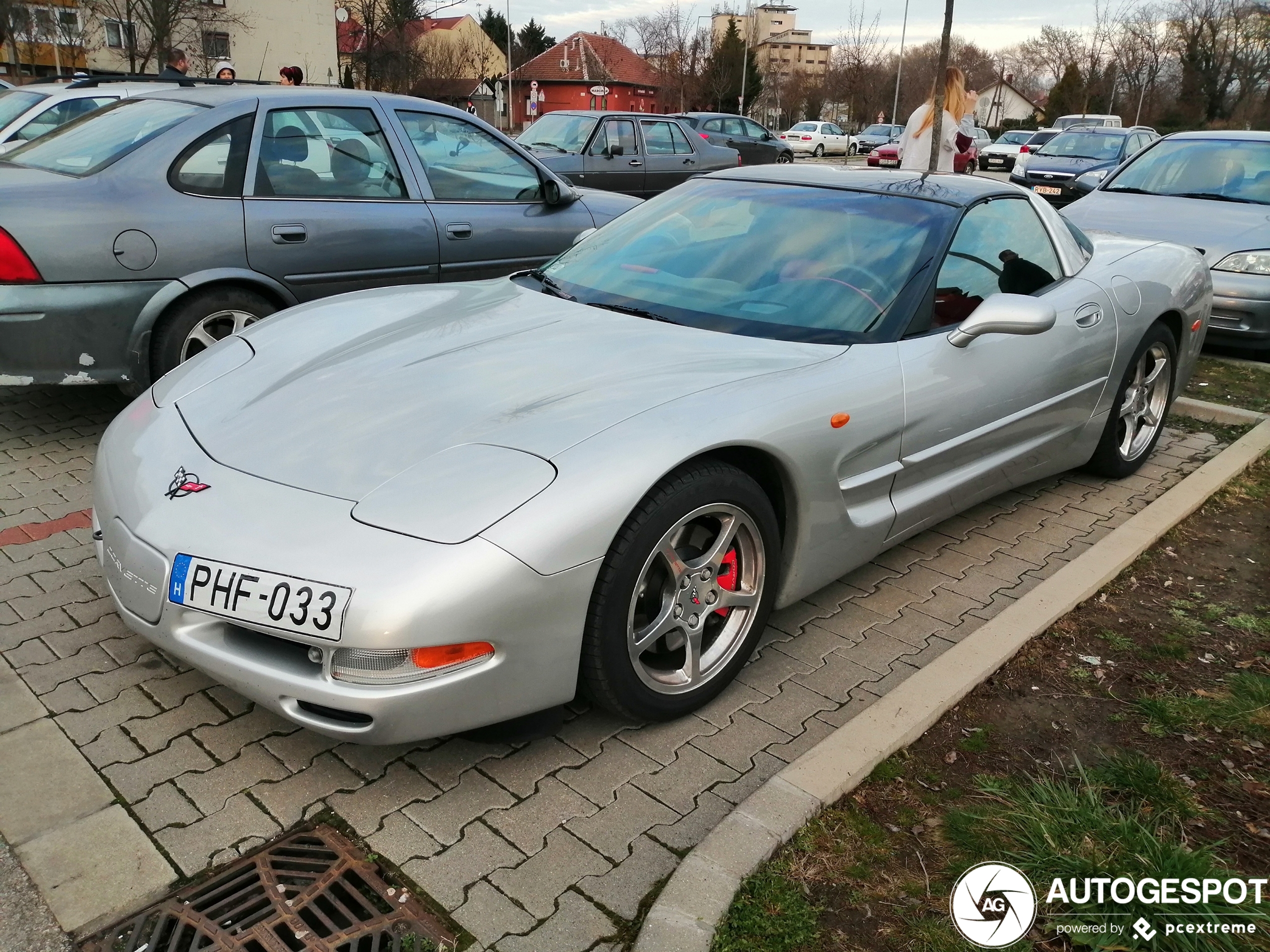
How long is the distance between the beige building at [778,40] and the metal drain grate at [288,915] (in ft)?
192

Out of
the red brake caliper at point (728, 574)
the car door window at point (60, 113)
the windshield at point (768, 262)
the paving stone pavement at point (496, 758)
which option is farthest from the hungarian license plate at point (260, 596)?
the car door window at point (60, 113)

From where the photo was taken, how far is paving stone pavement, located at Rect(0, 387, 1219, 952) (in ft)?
7.33

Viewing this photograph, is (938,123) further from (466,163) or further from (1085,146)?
(1085,146)

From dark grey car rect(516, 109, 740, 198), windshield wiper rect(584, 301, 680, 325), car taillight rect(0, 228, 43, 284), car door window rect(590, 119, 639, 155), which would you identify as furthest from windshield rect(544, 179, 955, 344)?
car door window rect(590, 119, 639, 155)

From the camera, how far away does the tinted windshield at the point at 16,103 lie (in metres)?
8.32

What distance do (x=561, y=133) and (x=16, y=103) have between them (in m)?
6.33

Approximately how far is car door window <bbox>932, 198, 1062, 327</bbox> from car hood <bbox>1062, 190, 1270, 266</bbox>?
356 cm

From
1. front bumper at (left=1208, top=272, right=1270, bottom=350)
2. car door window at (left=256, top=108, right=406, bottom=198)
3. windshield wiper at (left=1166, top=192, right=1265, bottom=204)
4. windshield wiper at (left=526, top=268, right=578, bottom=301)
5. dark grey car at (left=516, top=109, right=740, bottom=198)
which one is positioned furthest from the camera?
dark grey car at (left=516, top=109, right=740, bottom=198)

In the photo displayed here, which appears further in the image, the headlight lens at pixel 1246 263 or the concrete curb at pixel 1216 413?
the headlight lens at pixel 1246 263

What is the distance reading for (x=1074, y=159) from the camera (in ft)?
56.6

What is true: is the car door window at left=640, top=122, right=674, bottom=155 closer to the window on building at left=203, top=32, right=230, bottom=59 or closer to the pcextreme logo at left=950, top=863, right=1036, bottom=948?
the pcextreme logo at left=950, top=863, right=1036, bottom=948

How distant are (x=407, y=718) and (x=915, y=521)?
76.0 inches

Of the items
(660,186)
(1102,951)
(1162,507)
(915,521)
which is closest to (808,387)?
(915,521)

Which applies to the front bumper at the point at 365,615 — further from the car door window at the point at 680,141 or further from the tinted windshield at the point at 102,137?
the car door window at the point at 680,141
